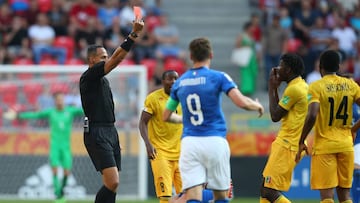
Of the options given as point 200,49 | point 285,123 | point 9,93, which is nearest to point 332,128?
point 285,123

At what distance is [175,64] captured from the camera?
2595 centimetres

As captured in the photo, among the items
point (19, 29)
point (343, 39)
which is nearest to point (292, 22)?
point (343, 39)

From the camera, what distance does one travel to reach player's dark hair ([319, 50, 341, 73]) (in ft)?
45.2

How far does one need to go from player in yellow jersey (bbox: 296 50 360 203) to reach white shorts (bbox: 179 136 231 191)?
2091mm

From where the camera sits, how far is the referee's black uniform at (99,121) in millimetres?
13930

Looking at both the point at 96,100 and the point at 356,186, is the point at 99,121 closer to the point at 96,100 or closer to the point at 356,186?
the point at 96,100

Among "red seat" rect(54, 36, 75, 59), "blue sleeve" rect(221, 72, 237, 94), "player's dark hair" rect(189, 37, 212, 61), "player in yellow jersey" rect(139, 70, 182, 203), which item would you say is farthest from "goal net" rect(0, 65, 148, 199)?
"blue sleeve" rect(221, 72, 237, 94)

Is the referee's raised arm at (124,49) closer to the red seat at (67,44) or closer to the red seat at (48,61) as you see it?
the red seat at (48,61)

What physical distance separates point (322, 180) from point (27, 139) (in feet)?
33.5

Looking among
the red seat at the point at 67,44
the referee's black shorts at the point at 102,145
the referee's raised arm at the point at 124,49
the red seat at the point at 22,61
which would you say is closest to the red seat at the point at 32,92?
the red seat at the point at 22,61

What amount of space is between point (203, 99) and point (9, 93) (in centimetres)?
1141

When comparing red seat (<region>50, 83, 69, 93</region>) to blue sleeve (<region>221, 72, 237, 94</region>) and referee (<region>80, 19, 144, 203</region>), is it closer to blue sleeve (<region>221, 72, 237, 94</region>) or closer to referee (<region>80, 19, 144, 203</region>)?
referee (<region>80, 19, 144, 203</region>)

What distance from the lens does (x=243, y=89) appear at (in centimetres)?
2647

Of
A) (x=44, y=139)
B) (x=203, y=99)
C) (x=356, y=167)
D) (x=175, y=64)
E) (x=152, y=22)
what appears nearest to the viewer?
(x=203, y=99)
